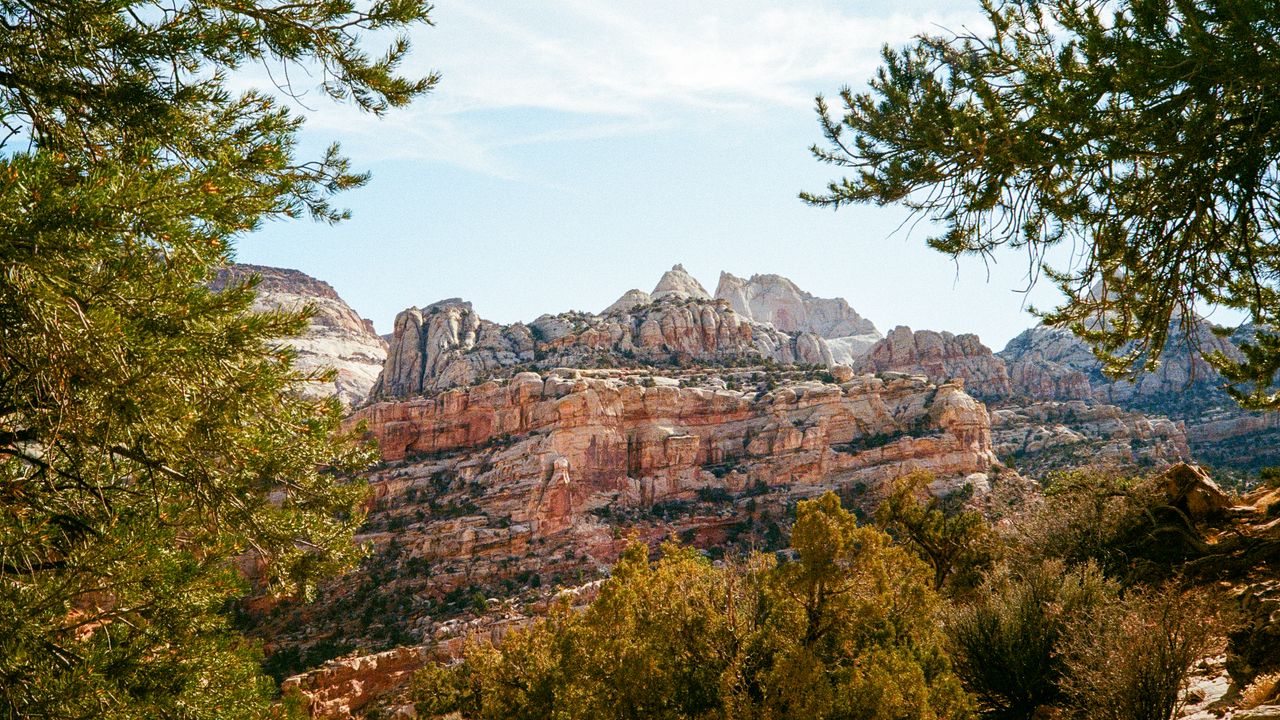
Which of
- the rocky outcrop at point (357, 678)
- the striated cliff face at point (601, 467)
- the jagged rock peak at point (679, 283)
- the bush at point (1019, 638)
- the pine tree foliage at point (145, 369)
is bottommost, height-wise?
the rocky outcrop at point (357, 678)

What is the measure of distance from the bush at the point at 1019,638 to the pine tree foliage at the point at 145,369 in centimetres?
743

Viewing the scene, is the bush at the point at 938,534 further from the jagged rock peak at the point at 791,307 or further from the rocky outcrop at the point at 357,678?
the jagged rock peak at the point at 791,307

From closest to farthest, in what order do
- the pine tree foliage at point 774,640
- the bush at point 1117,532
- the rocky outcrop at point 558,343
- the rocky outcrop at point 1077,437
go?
1. the pine tree foliage at point 774,640
2. the bush at point 1117,532
3. the rocky outcrop at point 1077,437
4. the rocky outcrop at point 558,343

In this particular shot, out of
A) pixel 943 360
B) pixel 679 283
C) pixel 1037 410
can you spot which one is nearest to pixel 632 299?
pixel 679 283

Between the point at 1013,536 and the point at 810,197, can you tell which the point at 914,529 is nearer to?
the point at 1013,536

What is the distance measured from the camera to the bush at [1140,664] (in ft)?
19.5

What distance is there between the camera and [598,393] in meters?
56.5

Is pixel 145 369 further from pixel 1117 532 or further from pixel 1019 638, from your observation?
pixel 1117 532

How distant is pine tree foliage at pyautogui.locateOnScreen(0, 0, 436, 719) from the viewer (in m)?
2.76

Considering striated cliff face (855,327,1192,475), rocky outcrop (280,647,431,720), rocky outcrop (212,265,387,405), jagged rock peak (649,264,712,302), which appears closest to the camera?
rocky outcrop (280,647,431,720)

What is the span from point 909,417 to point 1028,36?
176 ft

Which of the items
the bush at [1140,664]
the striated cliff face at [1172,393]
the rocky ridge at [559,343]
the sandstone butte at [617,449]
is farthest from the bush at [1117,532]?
the rocky ridge at [559,343]

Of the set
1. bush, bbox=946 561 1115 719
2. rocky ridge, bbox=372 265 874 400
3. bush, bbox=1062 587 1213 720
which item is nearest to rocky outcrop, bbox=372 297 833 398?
rocky ridge, bbox=372 265 874 400

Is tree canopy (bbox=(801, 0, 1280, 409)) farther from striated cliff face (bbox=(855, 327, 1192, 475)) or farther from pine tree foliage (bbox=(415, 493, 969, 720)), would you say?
striated cliff face (bbox=(855, 327, 1192, 475))
